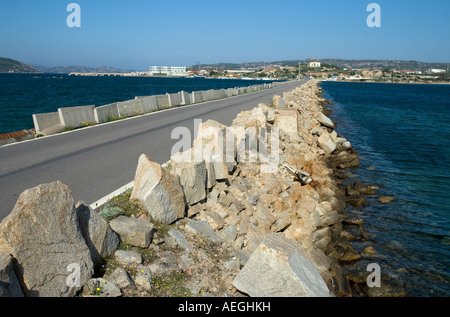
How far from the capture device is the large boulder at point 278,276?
4.30 m

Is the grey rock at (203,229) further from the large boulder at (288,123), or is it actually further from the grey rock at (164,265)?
the large boulder at (288,123)

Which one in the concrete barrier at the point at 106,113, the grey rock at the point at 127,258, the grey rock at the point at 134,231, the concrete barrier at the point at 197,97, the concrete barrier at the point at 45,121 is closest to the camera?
the grey rock at the point at 127,258

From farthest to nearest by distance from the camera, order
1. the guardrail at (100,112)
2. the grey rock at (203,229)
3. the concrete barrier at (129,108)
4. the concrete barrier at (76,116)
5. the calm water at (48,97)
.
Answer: the calm water at (48,97), the concrete barrier at (129,108), the concrete barrier at (76,116), the guardrail at (100,112), the grey rock at (203,229)

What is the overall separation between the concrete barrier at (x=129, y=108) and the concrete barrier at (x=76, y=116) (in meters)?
2.12

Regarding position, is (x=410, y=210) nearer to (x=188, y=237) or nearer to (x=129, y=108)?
(x=188, y=237)

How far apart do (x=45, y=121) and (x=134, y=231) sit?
10125mm

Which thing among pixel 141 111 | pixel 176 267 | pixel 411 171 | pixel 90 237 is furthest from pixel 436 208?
pixel 141 111

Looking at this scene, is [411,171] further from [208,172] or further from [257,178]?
[208,172]

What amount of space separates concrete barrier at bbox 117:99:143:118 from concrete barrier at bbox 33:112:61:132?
403 cm

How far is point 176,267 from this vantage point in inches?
191

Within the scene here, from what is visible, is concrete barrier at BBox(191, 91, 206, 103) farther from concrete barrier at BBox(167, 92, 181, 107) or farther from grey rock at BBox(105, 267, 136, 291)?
grey rock at BBox(105, 267, 136, 291)

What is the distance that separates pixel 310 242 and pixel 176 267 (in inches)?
179

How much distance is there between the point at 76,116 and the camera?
46.8ft

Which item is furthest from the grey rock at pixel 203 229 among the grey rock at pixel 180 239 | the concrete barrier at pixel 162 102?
the concrete barrier at pixel 162 102
